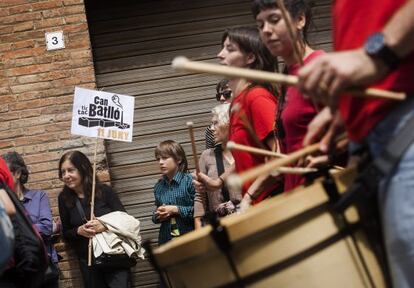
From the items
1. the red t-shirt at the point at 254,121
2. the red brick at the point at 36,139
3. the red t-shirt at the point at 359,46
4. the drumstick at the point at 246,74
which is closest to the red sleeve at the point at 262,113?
the red t-shirt at the point at 254,121

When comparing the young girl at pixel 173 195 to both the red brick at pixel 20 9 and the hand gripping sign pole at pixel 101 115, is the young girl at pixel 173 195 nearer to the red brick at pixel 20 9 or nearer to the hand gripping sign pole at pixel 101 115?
the hand gripping sign pole at pixel 101 115

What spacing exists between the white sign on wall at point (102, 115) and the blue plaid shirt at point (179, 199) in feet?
1.85

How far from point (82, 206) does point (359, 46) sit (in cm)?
471

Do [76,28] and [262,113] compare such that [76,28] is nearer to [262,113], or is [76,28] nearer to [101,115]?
[101,115]

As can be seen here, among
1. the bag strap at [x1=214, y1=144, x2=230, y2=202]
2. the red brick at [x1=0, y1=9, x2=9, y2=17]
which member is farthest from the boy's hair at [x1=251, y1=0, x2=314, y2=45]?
the red brick at [x1=0, y1=9, x2=9, y2=17]

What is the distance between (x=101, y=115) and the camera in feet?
20.7

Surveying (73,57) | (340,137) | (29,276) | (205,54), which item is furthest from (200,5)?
(340,137)

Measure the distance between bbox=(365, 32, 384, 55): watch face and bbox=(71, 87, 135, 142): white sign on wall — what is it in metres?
4.72

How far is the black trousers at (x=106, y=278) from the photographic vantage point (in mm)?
6098

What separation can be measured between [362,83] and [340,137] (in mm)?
482

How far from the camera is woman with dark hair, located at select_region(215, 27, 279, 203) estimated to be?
343 centimetres

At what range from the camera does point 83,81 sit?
6809 mm

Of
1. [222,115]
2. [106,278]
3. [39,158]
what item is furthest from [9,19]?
[222,115]

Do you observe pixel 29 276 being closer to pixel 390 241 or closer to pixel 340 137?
pixel 340 137
